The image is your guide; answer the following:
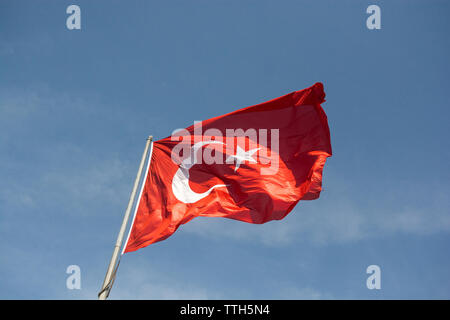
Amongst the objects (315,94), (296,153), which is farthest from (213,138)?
(315,94)

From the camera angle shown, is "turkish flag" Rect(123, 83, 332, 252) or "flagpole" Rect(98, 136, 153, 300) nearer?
"flagpole" Rect(98, 136, 153, 300)

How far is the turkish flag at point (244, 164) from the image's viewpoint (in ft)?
40.1

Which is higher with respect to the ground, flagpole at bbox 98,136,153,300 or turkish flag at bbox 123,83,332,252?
turkish flag at bbox 123,83,332,252

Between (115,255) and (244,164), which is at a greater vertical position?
(244,164)

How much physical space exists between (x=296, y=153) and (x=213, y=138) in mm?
2899

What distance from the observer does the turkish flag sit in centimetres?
1221

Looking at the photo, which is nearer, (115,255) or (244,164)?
(115,255)

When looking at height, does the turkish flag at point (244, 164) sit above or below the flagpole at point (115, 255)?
above

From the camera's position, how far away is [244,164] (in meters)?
13.4

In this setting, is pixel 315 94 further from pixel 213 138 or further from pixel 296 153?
pixel 213 138

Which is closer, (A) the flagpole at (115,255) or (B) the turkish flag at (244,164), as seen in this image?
(A) the flagpole at (115,255)
